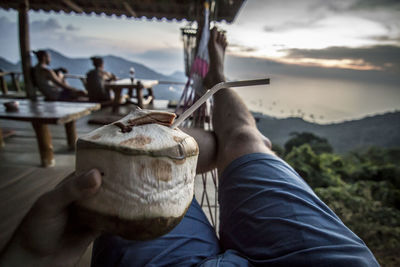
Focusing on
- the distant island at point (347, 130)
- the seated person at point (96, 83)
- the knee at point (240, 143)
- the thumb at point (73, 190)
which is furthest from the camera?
the seated person at point (96, 83)

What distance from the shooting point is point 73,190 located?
40 cm

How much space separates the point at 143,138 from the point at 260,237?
0.45 m

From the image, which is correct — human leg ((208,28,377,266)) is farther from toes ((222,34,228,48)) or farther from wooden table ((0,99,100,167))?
wooden table ((0,99,100,167))

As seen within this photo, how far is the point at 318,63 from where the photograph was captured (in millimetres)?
2387

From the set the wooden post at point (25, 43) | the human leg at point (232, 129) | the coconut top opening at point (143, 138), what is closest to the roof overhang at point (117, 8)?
the wooden post at point (25, 43)

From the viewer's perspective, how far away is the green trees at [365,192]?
1.55m

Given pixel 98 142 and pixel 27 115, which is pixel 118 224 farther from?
pixel 27 115

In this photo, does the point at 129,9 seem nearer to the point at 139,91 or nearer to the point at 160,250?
the point at 139,91

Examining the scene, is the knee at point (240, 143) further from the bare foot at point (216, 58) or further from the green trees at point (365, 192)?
the green trees at point (365, 192)

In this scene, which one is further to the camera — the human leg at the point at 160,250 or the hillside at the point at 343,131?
the hillside at the point at 343,131

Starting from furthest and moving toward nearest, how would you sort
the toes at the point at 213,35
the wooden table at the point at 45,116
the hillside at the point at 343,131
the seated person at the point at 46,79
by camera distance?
the seated person at the point at 46,79 < the hillside at the point at 343,131 < the toes at the point at 213,35 < the wooden table at the point at 45,116

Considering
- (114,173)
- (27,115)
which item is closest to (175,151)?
(114,173)

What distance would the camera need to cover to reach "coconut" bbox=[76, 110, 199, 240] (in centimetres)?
42

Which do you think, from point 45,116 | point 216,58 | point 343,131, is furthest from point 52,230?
point 343,131
